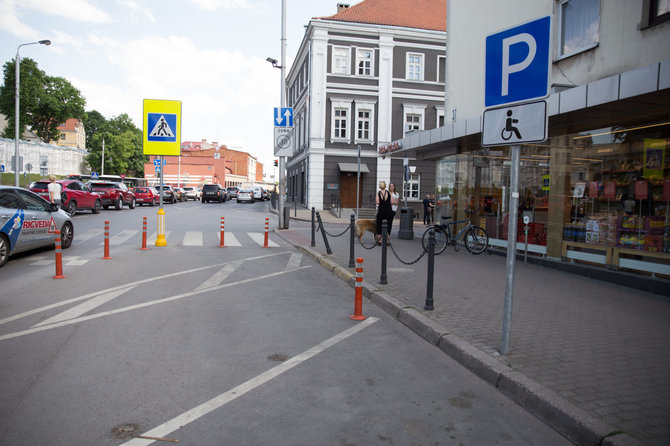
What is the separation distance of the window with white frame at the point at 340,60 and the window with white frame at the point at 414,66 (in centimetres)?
441

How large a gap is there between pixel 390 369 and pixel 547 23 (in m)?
3.38

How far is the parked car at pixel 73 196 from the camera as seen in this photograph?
22812 millimetres

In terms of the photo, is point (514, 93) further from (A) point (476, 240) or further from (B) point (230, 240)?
(B) point (230, 240)

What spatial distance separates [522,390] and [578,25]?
9093 millimetres

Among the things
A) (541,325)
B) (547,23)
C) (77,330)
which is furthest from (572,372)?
(77,330)

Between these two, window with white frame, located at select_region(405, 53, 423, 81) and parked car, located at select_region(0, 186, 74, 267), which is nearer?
parked car, located at select_region(0, 186, 74, 267)

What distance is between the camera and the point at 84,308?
20.7ft

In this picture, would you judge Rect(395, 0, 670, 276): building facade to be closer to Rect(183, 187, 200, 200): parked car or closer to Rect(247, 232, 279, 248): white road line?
Rect(247, 232, 279, 248): white road line

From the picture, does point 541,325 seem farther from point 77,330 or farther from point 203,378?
point 77,330

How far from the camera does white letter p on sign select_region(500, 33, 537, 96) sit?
434cm

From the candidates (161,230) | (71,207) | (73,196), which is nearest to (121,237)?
(161,230)

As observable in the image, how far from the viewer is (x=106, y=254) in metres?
10.7

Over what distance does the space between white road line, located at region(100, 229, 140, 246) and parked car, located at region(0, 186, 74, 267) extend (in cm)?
170

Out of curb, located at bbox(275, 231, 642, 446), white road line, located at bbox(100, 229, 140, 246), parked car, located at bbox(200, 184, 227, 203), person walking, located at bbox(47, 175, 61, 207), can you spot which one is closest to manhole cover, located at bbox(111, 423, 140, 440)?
curb, located at bbox(275, 231, 642, 446)
